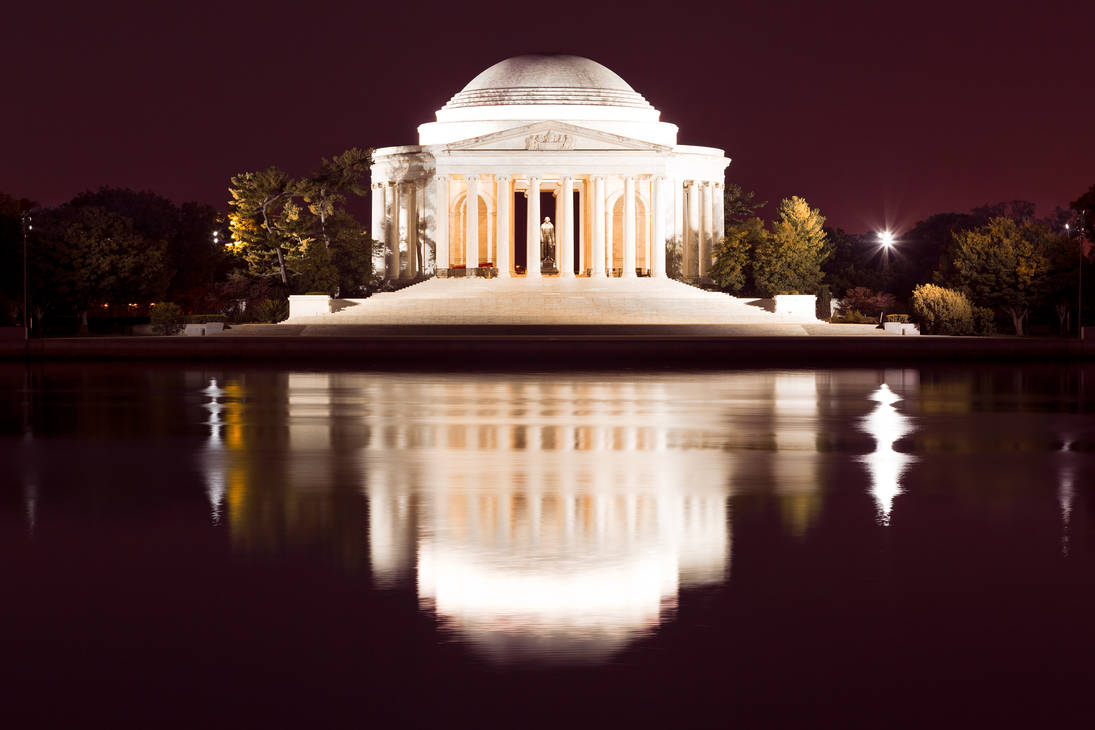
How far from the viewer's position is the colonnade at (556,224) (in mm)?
118312

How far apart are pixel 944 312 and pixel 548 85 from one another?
39.2m

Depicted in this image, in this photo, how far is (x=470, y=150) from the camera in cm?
11738

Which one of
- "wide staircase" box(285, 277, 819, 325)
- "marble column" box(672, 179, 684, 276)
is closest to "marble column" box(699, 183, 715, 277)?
"marble column" box(672, 179, 684, 276)

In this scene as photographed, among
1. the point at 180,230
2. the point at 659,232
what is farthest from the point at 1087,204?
the point at 180,230

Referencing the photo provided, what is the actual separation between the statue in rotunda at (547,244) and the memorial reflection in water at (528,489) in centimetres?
8210

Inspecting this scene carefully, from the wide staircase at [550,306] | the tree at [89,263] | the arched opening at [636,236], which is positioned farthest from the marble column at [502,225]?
the tree at [89,263]

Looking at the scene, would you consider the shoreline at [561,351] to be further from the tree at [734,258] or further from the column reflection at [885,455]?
the tree at [734,258]

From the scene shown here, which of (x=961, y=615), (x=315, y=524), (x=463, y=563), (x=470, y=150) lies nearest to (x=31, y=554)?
(x=315, y=524)

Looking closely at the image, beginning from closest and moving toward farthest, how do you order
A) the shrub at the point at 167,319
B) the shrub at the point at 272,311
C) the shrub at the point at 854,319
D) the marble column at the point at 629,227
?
the shrub at the point at 167,319 → the shrub at the point at 854,319 → the shrub at the point at 272,311 → the marble column at the point at 629,227

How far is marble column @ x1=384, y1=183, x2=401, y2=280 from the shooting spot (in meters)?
126

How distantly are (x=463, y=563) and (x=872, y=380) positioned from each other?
3609cm

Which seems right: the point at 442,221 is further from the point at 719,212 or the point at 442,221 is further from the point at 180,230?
the point at 180,230

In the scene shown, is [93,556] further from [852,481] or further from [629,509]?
[852,481]

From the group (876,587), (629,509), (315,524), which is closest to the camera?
(876,587)
